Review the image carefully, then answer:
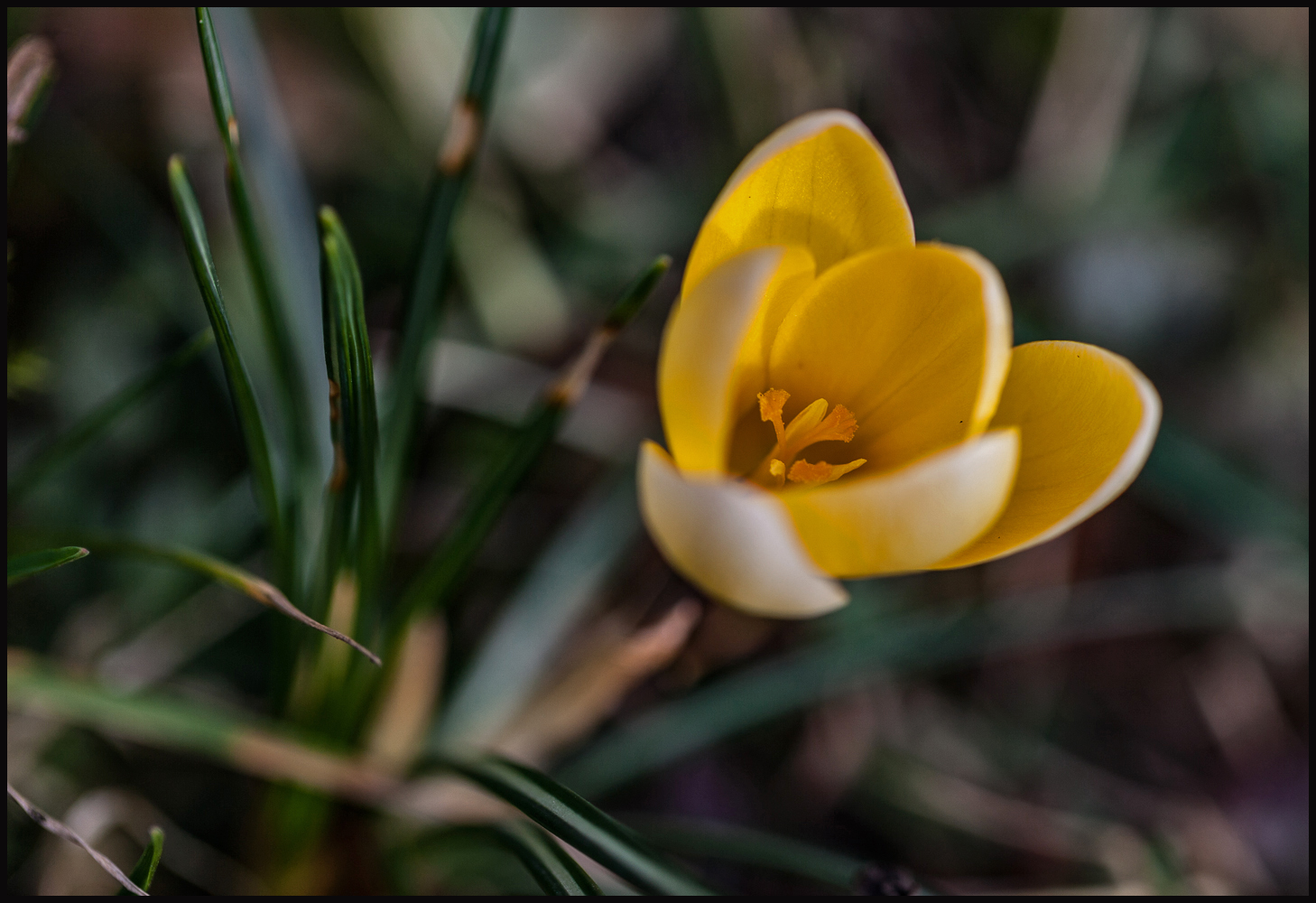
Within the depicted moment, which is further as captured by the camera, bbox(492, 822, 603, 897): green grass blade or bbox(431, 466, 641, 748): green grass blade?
bbox(431, 466, 641, 748): green grass blade

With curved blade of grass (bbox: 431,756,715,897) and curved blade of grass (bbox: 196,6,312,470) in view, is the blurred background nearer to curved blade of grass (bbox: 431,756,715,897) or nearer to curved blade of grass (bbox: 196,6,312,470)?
curved blade of grass (bbox: 196,6,312,470)

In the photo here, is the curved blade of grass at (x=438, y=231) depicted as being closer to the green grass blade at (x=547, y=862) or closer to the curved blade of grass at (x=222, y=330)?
the curved blade of grass at (x=222, y=330)

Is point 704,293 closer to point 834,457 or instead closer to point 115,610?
point 834,457

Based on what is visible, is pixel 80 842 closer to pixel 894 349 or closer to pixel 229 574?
pixel 229 574

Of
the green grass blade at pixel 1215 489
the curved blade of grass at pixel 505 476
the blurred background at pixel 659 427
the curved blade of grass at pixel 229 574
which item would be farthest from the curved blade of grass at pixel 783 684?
the curved blade of grass at pixel 229 574

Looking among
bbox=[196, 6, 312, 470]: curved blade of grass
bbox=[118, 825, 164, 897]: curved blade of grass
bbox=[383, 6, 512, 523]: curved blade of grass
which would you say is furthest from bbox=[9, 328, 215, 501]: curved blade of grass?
bbox=[118, 825, 164, 897]: curved blade of grass

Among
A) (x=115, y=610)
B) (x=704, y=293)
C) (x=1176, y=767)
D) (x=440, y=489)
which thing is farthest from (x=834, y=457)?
(x=1176, y=767)

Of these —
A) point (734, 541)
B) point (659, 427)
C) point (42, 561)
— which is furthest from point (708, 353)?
point (659, 427)
